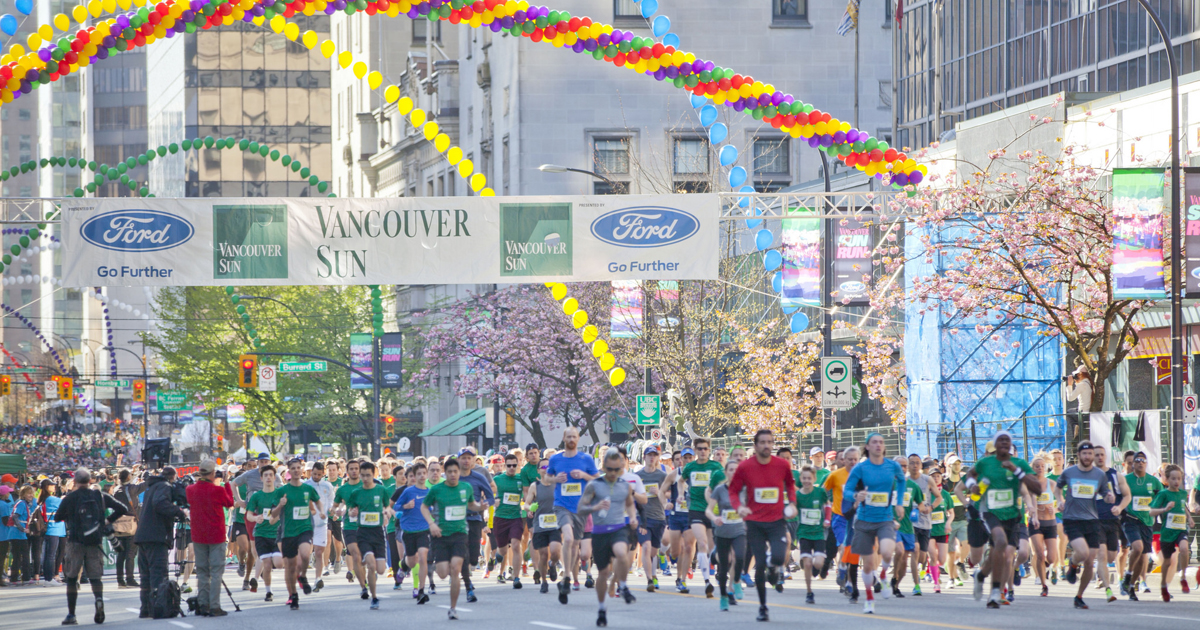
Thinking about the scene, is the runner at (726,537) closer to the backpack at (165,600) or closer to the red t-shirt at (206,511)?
the red t-shirt at (206,511)

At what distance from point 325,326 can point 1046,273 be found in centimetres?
4444

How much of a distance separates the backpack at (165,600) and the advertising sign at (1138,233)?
1302cm

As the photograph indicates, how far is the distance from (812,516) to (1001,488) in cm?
271

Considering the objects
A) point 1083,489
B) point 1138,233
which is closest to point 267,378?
point 1138,233

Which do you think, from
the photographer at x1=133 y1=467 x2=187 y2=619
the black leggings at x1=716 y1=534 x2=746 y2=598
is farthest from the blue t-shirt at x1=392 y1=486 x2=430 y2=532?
the black leggings at x1=716 y1=534 x2=746 y2=598

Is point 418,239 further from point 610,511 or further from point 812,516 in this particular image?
point 610,511

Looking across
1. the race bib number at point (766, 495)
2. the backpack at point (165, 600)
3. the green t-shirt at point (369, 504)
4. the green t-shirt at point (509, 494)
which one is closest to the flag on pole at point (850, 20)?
the green t-shirt at point (509, 494)

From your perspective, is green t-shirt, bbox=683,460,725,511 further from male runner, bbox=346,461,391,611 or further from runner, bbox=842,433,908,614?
male runner, bbox=346,461,391,611

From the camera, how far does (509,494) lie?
21.6 metres

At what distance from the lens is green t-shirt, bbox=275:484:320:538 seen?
1952 centimetres

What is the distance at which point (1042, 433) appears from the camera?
31.9m

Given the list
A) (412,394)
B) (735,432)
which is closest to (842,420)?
(735,432)

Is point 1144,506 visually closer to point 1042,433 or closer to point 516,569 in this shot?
point 516,569

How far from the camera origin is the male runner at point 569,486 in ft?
60.7
